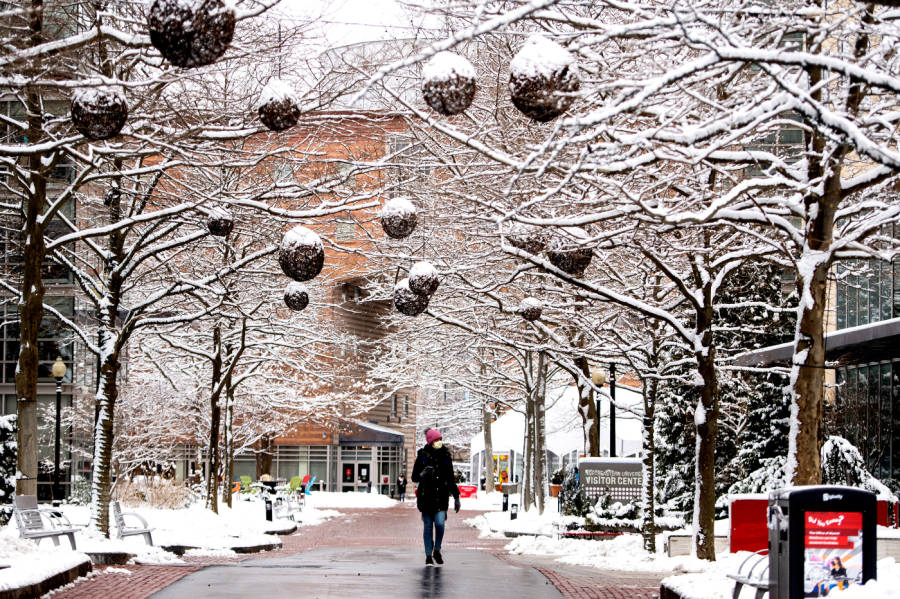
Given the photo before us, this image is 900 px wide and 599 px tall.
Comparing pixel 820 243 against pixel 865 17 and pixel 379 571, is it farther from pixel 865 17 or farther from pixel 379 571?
pixel 379 571

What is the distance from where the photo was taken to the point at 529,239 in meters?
14.3

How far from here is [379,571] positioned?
48.4ft

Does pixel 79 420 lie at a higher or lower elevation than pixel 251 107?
lower

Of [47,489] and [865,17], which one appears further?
[47,489]

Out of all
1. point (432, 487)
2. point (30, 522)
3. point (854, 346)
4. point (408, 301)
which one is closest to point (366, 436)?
point (854, 346)

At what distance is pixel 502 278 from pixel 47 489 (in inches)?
1033

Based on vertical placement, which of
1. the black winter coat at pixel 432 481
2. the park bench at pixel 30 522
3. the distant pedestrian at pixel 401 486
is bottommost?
the distant pedestrian at pixel 401 486

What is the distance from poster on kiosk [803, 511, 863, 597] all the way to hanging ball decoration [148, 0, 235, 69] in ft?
17.8

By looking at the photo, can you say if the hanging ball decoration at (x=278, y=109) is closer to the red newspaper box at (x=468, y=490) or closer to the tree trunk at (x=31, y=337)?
the tree trunk at (x=31, y=337)

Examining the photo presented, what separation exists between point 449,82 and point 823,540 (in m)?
4.35

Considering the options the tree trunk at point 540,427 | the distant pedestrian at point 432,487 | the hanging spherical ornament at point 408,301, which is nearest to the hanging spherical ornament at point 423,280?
the hanging spherical ornament at point 408,301

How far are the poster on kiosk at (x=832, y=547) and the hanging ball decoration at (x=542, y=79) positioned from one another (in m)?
3.63

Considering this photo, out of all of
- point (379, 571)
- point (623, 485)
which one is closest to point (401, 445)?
point (623, 485)

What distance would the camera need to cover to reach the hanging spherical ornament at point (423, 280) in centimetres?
1406
